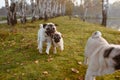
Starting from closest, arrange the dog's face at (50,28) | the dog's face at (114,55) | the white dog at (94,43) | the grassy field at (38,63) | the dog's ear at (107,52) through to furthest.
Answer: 1. the dog's face at (114,55)
2. the dog's ear at (107,52)
3. the white dog at (94,43)
4. the grassy field at (38,63)
5. the dog's face at (50,28)

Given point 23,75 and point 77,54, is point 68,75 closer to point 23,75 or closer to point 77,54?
point 23,75

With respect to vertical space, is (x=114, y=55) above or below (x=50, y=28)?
below

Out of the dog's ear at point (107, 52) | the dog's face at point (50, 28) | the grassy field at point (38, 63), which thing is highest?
the dog's face at point (50, 28)

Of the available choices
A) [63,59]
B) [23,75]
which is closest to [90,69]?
[23,75]

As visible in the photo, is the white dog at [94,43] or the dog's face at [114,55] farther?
the white dog at [94,43]

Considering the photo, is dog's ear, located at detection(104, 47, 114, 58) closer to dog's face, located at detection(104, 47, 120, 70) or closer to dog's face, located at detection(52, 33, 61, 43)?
dog's face, located at detection(104, 47, 120, 70)

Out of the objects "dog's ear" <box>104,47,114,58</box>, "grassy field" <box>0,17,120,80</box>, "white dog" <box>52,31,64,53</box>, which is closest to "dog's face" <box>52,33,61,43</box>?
"white dog" <box>52,31,64,53</box>

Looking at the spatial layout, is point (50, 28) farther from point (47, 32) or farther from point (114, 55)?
point (114, 55)

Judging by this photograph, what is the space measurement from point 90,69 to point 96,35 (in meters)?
1.54

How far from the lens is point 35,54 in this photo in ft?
40.7

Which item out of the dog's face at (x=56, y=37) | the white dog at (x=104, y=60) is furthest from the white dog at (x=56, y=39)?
the white dog at (x=104, y=60)

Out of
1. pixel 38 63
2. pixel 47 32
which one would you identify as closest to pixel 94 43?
pixel 38 63

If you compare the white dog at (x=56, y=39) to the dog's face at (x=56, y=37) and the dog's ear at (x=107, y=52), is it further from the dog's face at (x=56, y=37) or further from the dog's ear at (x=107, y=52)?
the dog's ear at (x=107, y=52)

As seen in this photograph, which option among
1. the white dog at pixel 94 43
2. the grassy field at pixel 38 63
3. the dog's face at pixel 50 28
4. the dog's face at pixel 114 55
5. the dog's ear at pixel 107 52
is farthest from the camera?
the dog's face at pixel 50 28
